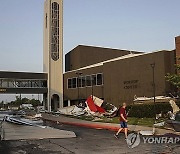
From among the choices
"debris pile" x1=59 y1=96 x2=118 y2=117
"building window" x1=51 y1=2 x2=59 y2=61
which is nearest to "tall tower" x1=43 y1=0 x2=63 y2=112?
"building window" x1=51 y1=2 x2=59 y2=61

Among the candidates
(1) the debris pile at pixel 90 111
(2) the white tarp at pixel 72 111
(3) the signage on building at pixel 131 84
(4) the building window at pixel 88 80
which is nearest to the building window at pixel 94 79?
(4) the building window at pixel 88 80

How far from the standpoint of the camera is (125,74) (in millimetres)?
44500

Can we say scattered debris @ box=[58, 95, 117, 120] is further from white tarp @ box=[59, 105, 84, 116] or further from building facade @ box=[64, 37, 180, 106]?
building facade @ box=[64, 37, 180, 106]

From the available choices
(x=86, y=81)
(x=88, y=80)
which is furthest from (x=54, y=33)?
(x=88, y=80)

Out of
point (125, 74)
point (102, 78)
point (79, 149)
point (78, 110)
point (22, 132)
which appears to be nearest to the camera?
point (79, 149)

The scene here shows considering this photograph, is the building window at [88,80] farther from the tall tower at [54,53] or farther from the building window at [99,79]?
the tall tower at [54,53]

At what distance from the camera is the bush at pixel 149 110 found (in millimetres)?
28278

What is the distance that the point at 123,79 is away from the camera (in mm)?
44844

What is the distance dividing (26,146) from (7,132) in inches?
102

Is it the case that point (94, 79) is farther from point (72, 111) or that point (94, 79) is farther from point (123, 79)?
point (72, 111)

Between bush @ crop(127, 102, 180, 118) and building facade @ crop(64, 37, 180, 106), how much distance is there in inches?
313

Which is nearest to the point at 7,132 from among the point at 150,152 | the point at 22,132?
the point at 22,132

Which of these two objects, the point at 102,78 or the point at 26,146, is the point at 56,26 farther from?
the point at 26,146

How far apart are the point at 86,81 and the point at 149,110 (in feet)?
92.4
